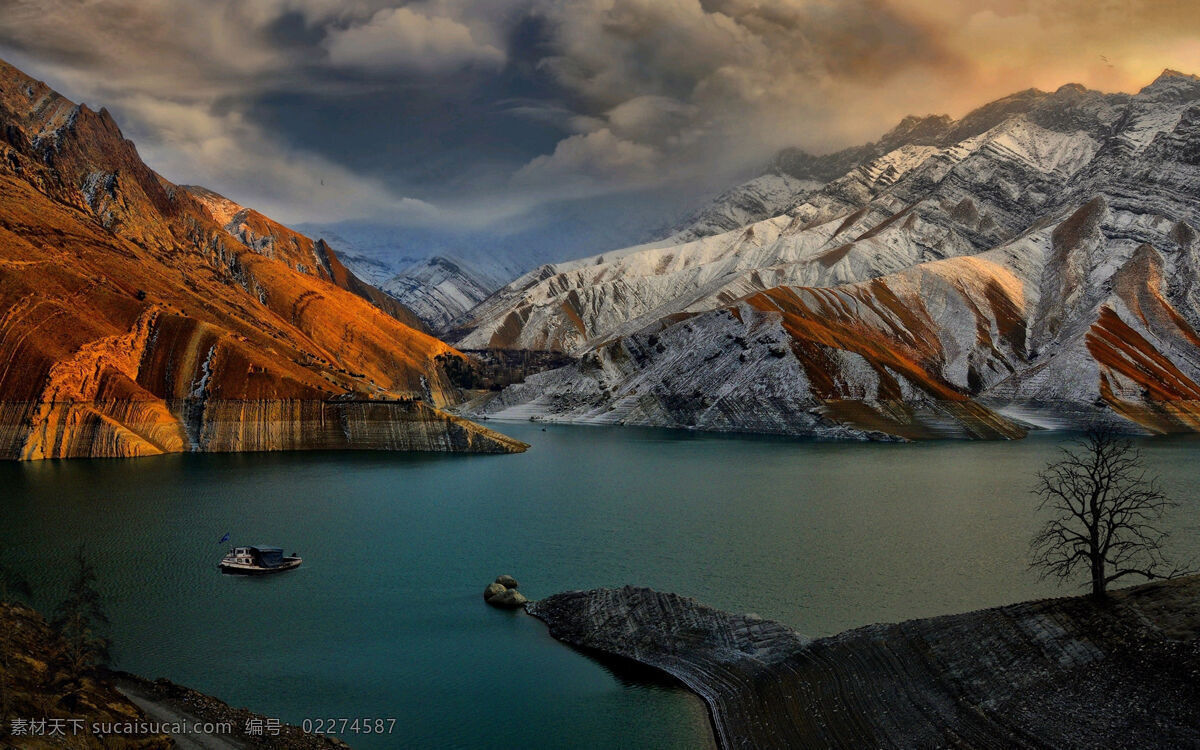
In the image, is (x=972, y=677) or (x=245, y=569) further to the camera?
(x=245, y=569)

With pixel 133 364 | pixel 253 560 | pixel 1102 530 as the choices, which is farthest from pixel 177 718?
pixel 133 364

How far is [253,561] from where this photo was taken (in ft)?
159

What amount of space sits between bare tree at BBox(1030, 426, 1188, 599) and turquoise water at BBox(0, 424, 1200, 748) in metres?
2.42

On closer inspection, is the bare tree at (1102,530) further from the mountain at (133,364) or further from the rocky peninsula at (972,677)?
the mountain at (133,364)

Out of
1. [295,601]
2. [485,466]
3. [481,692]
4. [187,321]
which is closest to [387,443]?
[485,466]

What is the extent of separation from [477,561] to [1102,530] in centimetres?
4230

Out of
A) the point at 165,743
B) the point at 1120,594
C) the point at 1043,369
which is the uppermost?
the point at 1043,369

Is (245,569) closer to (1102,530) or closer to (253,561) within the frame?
(253,561)

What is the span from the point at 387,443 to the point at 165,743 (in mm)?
97447

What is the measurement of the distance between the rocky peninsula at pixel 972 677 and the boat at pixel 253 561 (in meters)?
27.2

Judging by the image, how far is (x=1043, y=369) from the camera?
175750 mm

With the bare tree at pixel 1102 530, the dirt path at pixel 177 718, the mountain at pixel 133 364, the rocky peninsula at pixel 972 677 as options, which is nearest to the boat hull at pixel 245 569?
the dirt path at pixel 177 718

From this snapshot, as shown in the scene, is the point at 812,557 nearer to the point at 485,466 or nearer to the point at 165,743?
the point at 165,743

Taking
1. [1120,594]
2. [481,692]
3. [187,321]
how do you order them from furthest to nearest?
[187,321]
[481,692]
[1120,594]
